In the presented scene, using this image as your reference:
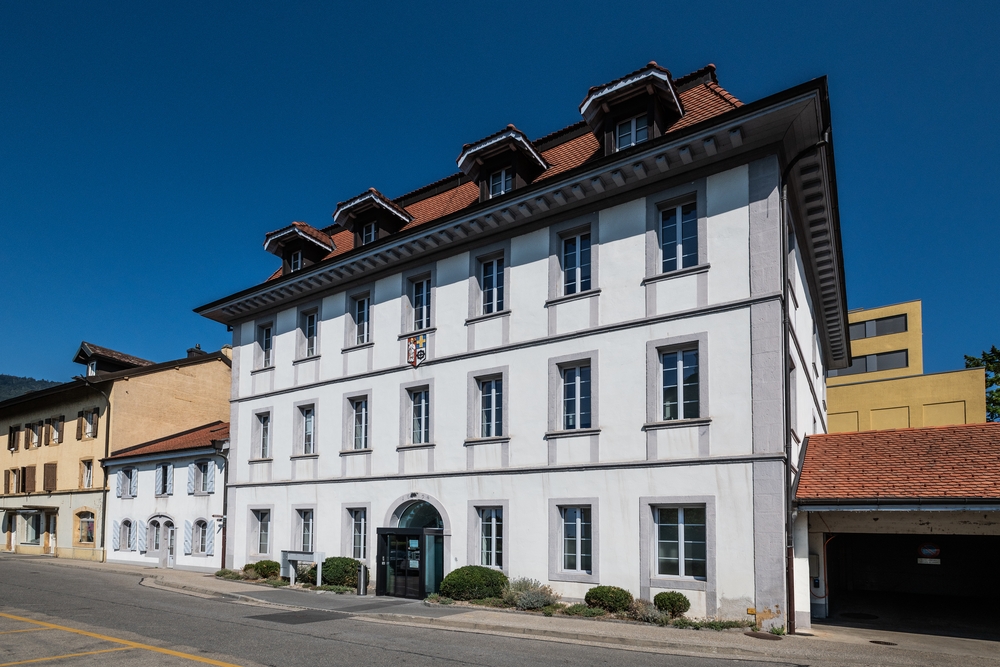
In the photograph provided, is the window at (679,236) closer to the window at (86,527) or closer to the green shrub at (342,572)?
the green shrub at (342,572)

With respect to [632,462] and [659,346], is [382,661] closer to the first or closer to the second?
[632,462]

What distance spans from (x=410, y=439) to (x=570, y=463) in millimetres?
5746

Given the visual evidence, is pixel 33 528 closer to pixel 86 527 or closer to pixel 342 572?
pixel 86 527

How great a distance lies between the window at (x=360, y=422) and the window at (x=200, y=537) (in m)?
11.0

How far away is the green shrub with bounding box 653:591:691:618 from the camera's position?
52.7 ft

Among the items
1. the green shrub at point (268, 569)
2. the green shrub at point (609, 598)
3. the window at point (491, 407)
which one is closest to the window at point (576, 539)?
the green shrub at point (609, 598)

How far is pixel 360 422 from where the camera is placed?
24375 mm

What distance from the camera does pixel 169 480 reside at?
111 ft

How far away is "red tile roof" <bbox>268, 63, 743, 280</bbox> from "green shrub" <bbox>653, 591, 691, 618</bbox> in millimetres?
9802

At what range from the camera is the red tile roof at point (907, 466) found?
14.8 metres

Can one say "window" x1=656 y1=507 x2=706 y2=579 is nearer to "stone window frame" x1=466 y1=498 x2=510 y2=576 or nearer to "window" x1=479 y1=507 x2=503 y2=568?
"stone window frame" x1=466 y1=498 x2=510 y2=576

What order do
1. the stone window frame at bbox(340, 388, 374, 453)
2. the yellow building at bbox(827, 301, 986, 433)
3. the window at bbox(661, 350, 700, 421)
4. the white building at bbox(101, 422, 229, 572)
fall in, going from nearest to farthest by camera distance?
the window at bbox(661, 350, 700, 421), the stone window frame at bbox(340, 388, 374, 453), the white building at bbox(101, 422, 229, 572), the yellow building at bbox(827, 301, 986, 433)

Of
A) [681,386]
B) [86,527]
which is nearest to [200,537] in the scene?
[86,527]

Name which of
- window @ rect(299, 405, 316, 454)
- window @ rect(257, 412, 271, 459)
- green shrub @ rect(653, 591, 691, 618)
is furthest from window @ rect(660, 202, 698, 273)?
window @ rect(257, 412, 271, 459)
